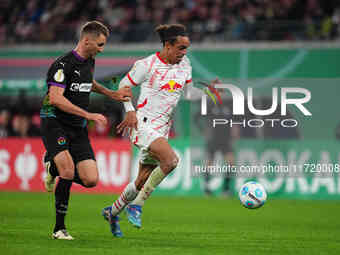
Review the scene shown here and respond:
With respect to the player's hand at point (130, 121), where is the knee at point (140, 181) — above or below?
below

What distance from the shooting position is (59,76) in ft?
25.8

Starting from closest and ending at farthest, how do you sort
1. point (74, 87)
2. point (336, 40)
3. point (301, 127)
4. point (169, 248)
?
1. point (169, 248)
2. point (74, 87)
3. point (301, 127)
4. point (336, 40)

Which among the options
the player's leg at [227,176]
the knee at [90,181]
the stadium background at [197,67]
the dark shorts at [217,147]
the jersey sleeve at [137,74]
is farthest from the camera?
the dark shorts at [217,147]

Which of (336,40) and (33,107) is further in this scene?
(33,107)

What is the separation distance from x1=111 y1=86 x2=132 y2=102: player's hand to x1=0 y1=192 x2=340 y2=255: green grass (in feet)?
5.47

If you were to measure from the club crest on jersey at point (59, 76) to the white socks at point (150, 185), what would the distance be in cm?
178

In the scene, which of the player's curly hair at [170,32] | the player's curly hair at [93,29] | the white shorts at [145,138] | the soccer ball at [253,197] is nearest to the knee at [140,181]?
the white shorts at [145,138]

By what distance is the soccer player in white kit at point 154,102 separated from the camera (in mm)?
8781

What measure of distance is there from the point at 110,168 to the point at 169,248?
1004cm

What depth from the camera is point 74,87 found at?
8.10 metres

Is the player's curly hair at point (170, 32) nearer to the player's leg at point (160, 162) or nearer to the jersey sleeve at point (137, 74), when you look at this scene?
the jersey sleeve at point (137, 74)

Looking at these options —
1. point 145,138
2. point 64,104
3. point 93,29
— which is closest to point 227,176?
point 145,138

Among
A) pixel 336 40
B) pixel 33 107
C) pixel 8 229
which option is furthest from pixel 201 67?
pixel 8 229

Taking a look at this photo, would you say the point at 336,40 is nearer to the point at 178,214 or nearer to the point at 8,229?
the point at 178,214
